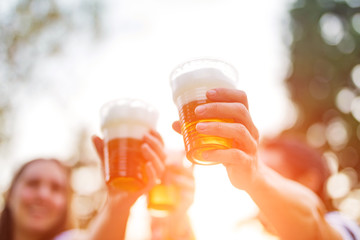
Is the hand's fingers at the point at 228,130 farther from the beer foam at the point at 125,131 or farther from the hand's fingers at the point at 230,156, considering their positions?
the beer foam at the point at 125,131

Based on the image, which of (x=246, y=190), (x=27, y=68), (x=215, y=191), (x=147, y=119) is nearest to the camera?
(x=246, y=190)

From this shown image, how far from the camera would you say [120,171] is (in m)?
1.87

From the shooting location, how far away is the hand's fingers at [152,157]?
1.96 meters

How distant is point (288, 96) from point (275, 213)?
1490 centimetres

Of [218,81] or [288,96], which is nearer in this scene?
[218,81]

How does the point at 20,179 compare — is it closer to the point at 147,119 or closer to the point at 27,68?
the point at 147,119

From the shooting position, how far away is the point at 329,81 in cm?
1480

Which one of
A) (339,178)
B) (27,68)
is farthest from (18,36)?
(339,178)

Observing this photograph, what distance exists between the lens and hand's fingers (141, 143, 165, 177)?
6.42 feet

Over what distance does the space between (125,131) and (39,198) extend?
199cm

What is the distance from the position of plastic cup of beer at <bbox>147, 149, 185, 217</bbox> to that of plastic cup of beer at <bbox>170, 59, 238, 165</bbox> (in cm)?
90

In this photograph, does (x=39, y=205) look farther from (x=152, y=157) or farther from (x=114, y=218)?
(x=152, y=157)

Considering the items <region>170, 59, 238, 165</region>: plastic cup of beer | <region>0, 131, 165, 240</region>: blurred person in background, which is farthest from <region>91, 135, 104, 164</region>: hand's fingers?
<region>0, 131, 165, 240</region>: blurred person in background

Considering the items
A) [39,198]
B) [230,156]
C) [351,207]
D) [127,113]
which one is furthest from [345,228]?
[351,207]
